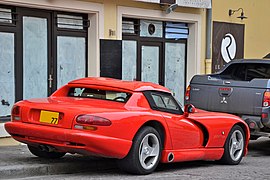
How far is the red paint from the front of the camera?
7387 mm

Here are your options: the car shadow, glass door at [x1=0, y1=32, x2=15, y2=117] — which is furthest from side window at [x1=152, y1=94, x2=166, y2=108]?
glass door at [x1=0, y1=32, x2=15, y2=117]

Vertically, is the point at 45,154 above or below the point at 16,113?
below

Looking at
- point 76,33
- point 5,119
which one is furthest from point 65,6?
point 5,119

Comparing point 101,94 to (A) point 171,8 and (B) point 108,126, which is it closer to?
(B) point 108,126

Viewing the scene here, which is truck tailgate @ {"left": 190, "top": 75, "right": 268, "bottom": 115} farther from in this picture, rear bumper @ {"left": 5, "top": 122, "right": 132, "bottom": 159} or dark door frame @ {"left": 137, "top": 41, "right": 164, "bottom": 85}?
rear bumper @ {"left": 5, "top": 122, "right": 132, "bottom": 159}

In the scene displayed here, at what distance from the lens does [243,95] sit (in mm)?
10562

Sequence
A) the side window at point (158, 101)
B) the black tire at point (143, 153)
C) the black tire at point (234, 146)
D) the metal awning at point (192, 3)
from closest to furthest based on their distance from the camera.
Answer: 1. the black tire at point (143, 153)
2. the side window at point (158, 101)
3. the black tire at point (234, 146)
4. the metal awning at point (192, 3)

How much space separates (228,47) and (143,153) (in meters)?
8.66

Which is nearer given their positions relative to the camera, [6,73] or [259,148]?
[6,73]

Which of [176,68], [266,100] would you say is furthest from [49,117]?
[176,68]

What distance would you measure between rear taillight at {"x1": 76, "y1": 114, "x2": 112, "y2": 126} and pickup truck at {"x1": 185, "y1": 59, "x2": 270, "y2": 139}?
3.92 meters

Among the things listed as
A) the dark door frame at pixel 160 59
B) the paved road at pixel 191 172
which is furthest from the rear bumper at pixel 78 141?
the dark door frame at pixel 160 59

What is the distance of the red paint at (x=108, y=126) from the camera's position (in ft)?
24.2

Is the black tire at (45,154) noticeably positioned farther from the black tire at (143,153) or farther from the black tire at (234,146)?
the black tire at (234,146)
